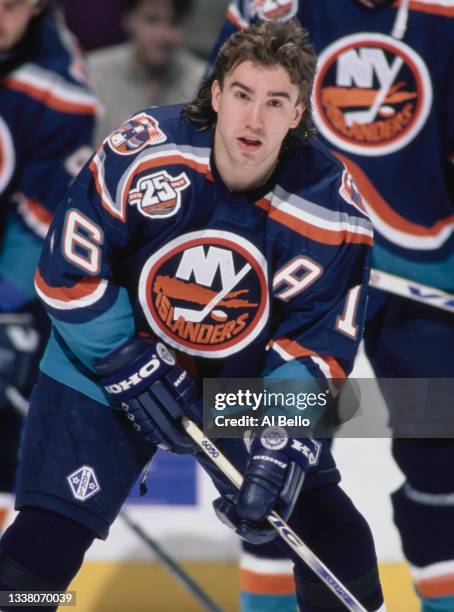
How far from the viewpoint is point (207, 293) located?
2.58 metres

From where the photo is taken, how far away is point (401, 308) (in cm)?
302

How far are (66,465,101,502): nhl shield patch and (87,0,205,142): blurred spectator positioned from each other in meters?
1.26

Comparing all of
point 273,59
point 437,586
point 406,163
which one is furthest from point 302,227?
point 437,586

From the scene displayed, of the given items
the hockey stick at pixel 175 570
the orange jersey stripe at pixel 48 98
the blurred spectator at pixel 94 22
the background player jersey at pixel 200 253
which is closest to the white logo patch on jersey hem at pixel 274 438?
the background player jersey at pixel 200 253

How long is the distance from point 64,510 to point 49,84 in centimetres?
106

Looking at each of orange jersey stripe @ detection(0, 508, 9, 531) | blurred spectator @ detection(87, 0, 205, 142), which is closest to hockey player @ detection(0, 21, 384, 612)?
orange jersey stripe @ detection(0, 508, 9, 531)

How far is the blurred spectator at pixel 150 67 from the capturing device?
12.0 ft

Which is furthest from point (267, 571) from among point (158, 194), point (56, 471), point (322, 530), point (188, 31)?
point (188, 31)

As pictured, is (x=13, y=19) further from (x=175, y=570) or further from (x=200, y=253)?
(x=175, y=570)

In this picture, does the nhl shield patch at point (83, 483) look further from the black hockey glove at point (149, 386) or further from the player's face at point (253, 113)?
the player's face at point (253, 113)

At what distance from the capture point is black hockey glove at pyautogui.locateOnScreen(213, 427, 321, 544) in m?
2.48

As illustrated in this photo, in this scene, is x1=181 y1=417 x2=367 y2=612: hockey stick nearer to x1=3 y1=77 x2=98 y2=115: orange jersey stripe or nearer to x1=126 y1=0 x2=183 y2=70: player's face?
x1=3 y1=77 x2=98 y2=115: orange jersey stripe

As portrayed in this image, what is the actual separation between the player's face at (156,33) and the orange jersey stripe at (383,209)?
35.0 inches

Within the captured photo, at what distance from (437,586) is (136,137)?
1.08m
